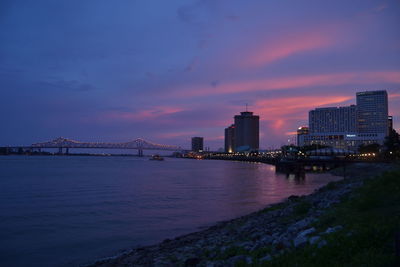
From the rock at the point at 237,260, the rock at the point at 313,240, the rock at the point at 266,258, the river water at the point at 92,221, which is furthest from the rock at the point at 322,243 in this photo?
the river water at the point at 92,221

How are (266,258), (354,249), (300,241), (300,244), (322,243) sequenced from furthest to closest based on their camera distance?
(300,241) → (300,244) → (266,258) → (322,243) → (354,249)

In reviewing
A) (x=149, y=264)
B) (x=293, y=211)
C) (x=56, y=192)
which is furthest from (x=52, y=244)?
(x=56, y=192)

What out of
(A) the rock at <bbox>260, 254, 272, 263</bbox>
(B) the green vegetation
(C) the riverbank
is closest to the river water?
(C) the riverbank

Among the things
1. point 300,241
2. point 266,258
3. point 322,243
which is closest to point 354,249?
point 322,243

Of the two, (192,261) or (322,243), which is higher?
(322,243)

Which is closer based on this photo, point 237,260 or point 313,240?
point 313,240

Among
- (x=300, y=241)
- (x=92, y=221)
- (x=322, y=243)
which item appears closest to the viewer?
(x=322, y=243)

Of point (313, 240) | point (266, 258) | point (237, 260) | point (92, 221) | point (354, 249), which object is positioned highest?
A: point (354, 249)

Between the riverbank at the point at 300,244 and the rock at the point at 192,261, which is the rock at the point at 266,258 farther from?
the rock at the point at 192,261

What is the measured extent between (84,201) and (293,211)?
2116 centimetres

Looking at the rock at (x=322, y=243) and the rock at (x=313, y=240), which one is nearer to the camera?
the rock at (x=322, y=243)

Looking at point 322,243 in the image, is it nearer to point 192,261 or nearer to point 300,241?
point 300,241

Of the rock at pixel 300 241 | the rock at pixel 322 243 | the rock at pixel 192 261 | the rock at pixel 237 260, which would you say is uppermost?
the rock at pixel 322 243

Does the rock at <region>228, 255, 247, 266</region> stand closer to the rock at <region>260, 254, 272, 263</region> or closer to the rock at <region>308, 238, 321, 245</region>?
the rock at <region>260, 254, 272, 263</region>
